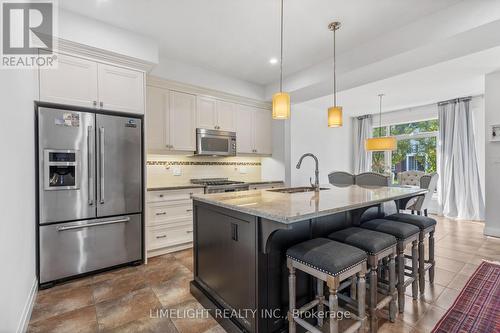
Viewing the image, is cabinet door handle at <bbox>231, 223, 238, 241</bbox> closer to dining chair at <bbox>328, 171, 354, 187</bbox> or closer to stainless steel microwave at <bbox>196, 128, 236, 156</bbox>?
stainless steel microwave at <bbox>196, 128, 236, 156</bbox>

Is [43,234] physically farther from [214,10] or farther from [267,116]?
[267,116]

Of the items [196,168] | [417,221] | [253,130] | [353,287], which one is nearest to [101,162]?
[196,168]

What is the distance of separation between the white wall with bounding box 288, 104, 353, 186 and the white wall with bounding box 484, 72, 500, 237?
9.58 feet

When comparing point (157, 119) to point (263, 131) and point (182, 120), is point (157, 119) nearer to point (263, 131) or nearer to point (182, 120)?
point (182, 120)

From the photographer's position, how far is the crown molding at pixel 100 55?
247 centimetres

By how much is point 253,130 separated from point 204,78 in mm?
1297

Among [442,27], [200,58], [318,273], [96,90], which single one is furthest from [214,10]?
[318,273]

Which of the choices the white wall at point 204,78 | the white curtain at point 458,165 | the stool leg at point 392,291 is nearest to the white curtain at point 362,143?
the white curtain at point 458,165

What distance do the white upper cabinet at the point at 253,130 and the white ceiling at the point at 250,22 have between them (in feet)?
3.87

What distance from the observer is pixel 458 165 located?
17.0 feet

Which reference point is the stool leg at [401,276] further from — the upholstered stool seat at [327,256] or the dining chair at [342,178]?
the dining chair at [342,178]

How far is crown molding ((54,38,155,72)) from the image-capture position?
2471 millimetres

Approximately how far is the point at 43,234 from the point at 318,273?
2619mm

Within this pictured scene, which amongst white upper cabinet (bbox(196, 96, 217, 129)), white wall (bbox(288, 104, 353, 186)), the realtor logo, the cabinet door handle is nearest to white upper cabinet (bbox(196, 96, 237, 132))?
white upper cabinet (bbox(196, 96, 217, 129))
